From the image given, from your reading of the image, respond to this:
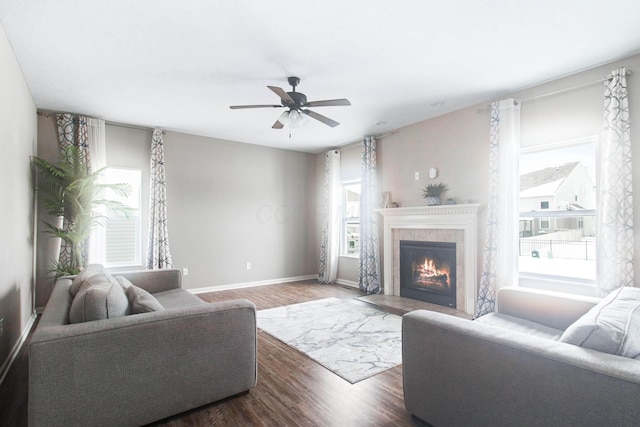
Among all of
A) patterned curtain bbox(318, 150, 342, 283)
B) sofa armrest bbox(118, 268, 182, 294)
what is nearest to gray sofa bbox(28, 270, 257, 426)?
sofa armrest bbox(118, 268, 182, 294)

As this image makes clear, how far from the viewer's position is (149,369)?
185 centimetres

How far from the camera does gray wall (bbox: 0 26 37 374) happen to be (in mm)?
2535

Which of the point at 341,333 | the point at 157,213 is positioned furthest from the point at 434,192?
the point at 157,213

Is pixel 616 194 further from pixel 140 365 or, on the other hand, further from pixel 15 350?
pixel 15 350

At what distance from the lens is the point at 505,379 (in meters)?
1.47

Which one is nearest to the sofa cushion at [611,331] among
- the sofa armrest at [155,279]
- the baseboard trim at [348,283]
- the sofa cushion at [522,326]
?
the sofa cushion at [522,326]

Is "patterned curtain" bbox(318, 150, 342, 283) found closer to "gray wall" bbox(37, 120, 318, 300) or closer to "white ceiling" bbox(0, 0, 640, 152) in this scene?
"gray wall" bbox(37, 120, 318, 300)


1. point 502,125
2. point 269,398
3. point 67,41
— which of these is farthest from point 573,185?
point 67,41

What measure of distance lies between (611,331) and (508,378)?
1.51 ft

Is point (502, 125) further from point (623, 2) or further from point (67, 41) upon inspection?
point (67, 41)

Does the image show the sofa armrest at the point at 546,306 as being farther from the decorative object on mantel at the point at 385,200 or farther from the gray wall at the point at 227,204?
the gray wall at the point at 227,204

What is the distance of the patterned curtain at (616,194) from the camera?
116 inches

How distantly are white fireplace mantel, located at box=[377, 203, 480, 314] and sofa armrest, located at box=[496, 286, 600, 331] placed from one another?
164 centimetres

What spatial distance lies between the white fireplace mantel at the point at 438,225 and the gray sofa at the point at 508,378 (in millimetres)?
2135
